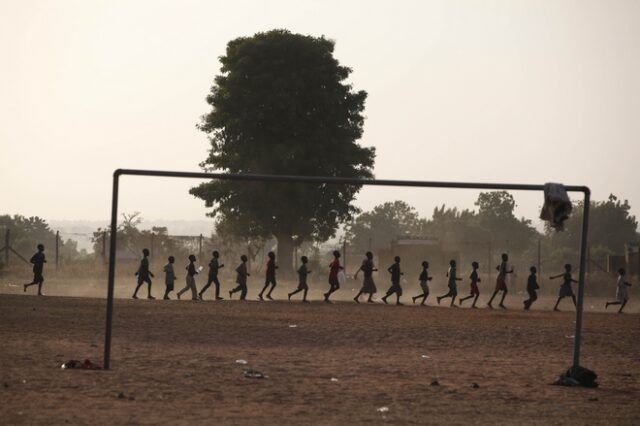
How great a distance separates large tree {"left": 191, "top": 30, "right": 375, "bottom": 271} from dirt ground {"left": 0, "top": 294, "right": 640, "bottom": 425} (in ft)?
91.6

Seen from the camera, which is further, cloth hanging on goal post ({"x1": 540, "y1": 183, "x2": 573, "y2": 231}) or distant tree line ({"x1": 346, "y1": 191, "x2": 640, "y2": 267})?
distant tree line ({"x1": 346, "y1": 191, "x2": 640, "y2": 267})

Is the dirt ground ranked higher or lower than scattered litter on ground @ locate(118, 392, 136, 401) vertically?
higher

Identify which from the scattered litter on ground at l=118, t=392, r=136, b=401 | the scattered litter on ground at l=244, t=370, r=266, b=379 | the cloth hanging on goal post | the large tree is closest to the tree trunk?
the large tree

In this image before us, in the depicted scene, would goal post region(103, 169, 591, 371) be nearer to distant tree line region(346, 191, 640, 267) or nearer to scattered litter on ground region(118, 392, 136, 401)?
scattered litter on ground region(118, 392, 136, 401)

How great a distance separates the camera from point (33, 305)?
31.3 meters

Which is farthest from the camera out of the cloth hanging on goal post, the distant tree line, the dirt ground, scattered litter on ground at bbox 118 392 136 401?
the distant tree line

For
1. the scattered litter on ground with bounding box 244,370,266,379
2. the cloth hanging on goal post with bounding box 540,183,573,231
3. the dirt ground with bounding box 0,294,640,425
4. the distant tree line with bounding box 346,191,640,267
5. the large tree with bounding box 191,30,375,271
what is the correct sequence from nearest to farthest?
the dirt ground with bounding box 0,294,640,425 < the scattered litter on ground with bounding box 244,370,266,379 < the cloth hanging on goal post with bounding box 540,183,573,231 < the large tree with bounding box 191,30,375,271 < the distant tree line with bounding box 346,191,640,267

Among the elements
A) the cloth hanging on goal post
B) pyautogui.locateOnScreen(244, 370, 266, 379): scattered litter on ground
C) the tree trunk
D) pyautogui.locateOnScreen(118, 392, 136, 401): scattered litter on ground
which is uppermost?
the cloth hanging on goal post

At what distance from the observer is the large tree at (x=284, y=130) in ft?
191

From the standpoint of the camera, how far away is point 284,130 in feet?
194

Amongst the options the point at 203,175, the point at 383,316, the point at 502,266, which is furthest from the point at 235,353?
the point at 502,266

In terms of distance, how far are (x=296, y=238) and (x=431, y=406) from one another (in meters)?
46.2

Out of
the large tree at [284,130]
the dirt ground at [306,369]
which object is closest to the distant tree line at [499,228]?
the large tree at [284,130]

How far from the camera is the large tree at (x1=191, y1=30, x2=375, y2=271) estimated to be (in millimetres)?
58125
